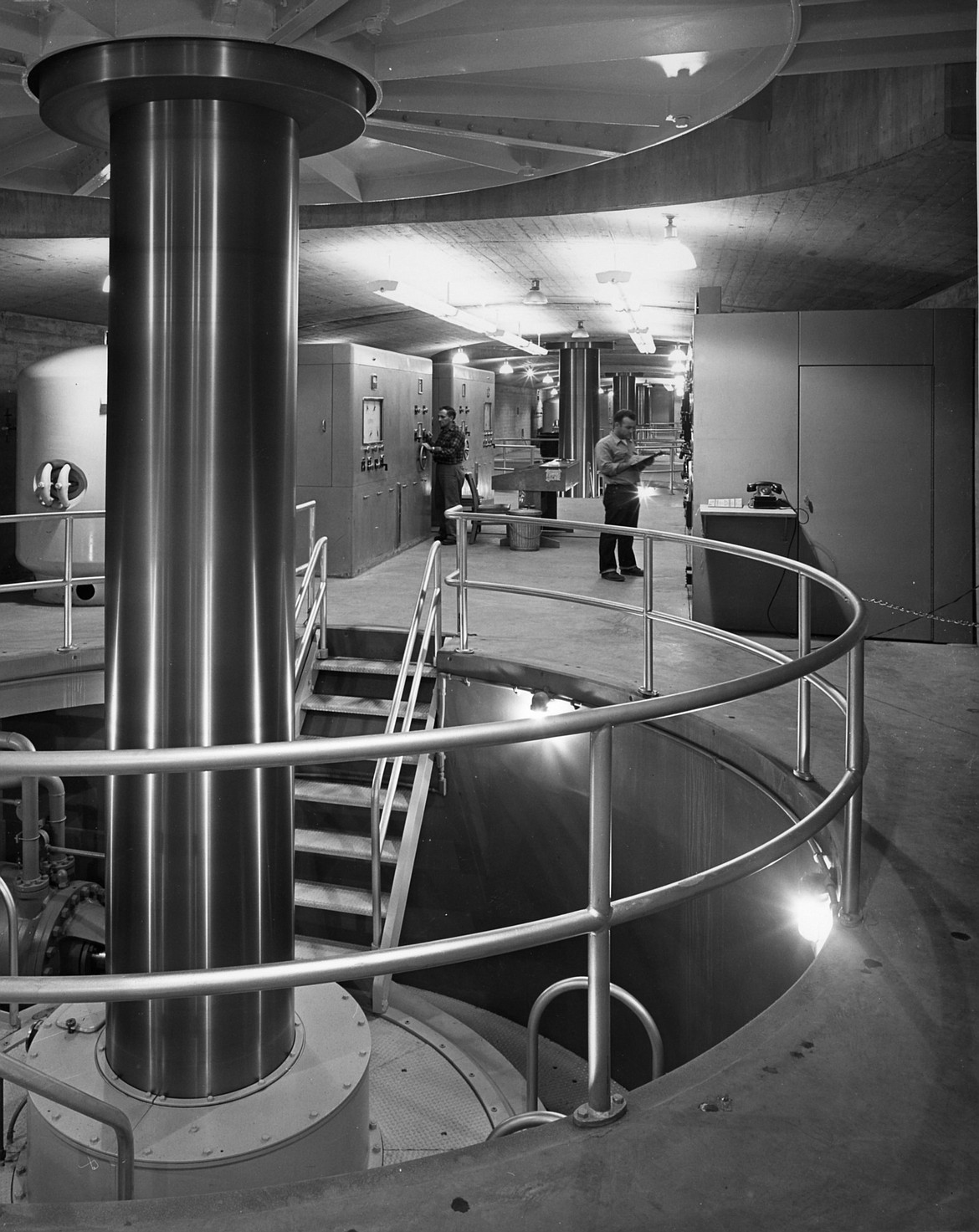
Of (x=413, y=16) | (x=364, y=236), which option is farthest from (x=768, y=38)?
(x=364, y=236)

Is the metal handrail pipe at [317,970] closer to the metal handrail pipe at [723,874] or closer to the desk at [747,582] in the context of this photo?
the metal handrail pipe at [723,874]

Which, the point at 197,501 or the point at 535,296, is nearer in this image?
the point at 197,501

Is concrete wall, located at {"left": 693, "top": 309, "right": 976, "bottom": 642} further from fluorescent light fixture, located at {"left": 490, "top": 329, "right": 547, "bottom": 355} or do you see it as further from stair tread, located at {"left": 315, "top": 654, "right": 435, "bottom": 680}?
fluorescent light fixture, located at {"left": 490, "top": 329, "right": 547, "bottom": 355}

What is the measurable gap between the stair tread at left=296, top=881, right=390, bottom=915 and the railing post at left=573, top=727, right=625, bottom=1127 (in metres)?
4.65

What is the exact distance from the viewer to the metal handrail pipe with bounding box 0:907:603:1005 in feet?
7.24

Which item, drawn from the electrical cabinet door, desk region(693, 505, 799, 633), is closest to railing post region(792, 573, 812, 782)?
desk region(693, 505, 799, 633)

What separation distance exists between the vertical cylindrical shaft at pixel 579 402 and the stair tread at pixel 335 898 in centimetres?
1855

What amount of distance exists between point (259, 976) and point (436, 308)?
41.6 feet

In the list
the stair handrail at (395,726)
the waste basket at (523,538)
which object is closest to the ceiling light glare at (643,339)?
A: the waste basket at (523,538)

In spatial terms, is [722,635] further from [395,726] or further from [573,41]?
[573,41]

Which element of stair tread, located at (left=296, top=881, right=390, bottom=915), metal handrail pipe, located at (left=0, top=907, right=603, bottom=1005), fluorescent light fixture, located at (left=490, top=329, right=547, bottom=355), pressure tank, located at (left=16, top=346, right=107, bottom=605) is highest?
fluorescent light fixture, located at (left=490, top=329, right=547, bottom=355)

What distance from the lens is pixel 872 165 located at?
676cm

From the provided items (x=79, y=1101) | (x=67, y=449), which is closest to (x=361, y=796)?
(x=79, y=1101)

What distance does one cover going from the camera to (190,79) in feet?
12.7
